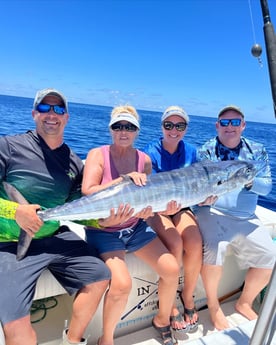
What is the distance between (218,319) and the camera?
6.32 feet

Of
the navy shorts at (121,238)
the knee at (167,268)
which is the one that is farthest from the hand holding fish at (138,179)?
the knee at (167,268)

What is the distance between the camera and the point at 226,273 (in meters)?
2.19

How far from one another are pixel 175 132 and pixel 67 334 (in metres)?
1.42

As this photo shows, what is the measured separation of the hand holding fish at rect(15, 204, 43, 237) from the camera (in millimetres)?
1432

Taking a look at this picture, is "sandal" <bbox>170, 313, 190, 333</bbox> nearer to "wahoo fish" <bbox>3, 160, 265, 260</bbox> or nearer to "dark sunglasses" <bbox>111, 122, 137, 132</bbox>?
"wahoo fish" <bbox>3, 160, 265, 260</bbox>

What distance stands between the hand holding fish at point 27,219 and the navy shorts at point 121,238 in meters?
0.40

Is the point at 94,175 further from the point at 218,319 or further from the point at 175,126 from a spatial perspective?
the point at 218,319

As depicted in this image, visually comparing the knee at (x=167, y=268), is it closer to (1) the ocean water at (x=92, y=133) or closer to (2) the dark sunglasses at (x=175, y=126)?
(2) the dark sunglasses at (x=175, y=126)

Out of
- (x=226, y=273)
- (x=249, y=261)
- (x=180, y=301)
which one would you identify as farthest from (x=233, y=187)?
(x=180, y=301)

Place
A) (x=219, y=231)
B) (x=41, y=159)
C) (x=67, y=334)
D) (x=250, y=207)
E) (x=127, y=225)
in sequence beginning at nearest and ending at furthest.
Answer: (x=67, y=334)
(x=41, y=159)
(x=127, y=225)
(x=219, y=231)
(x=250, y=207)

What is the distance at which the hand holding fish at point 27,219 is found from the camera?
1.43 meters

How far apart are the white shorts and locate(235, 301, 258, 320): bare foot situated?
0.26 m

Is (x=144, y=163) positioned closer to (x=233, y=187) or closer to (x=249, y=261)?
(x=233, y=187)

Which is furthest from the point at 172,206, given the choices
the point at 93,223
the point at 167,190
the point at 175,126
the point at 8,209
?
the point at 8,209
